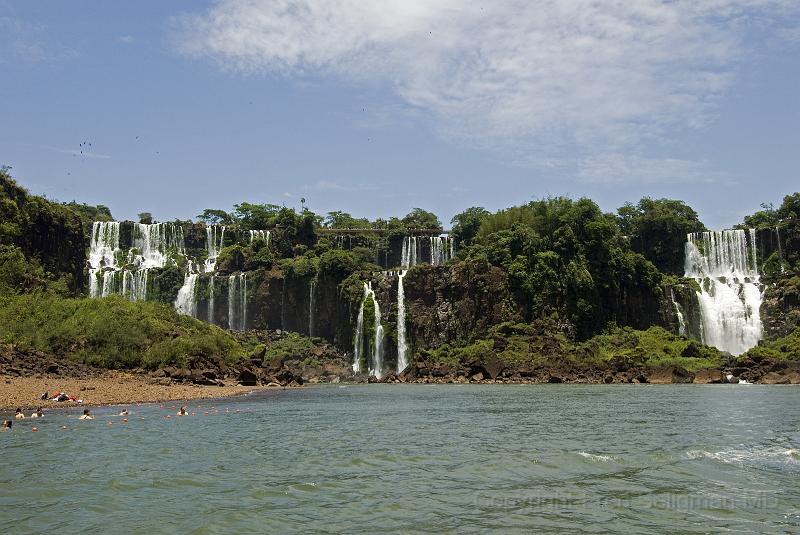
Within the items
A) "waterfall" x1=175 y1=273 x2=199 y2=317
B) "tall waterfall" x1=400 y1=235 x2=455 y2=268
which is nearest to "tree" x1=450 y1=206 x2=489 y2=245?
"tall waterfall" x1=400 y1=235 x2=455 y2=268

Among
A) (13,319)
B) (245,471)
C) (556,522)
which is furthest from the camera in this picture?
(13,319)

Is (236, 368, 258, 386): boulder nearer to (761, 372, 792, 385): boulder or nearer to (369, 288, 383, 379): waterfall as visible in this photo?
(369, 288, 383, 379): waterfall

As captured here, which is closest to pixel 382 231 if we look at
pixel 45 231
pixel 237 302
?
pixel 237 302

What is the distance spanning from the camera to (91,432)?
22.8m

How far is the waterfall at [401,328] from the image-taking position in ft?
295

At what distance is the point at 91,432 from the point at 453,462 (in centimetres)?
1185

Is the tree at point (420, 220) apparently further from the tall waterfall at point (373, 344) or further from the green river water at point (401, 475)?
the green river water at point (401, 475)

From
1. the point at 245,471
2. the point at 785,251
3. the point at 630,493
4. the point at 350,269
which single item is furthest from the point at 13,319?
the point at 785,251

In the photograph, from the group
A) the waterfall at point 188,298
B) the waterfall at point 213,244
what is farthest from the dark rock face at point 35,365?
the waterfall at point 213,244

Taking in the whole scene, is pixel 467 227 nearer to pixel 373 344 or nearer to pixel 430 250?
pixel 430 250

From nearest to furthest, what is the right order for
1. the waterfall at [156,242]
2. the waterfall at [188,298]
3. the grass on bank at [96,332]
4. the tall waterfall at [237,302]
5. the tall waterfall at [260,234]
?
the grass on bank at [96,332] < the waterfall at [188,298] < the tall waterfall at [237,302] < the waterfall at [156,242] < the tall waterfall at [260,234]

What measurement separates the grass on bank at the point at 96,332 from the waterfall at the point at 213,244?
5138 centimetres

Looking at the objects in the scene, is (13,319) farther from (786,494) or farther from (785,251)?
(785,251)

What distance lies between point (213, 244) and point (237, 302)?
1335 centimetres
